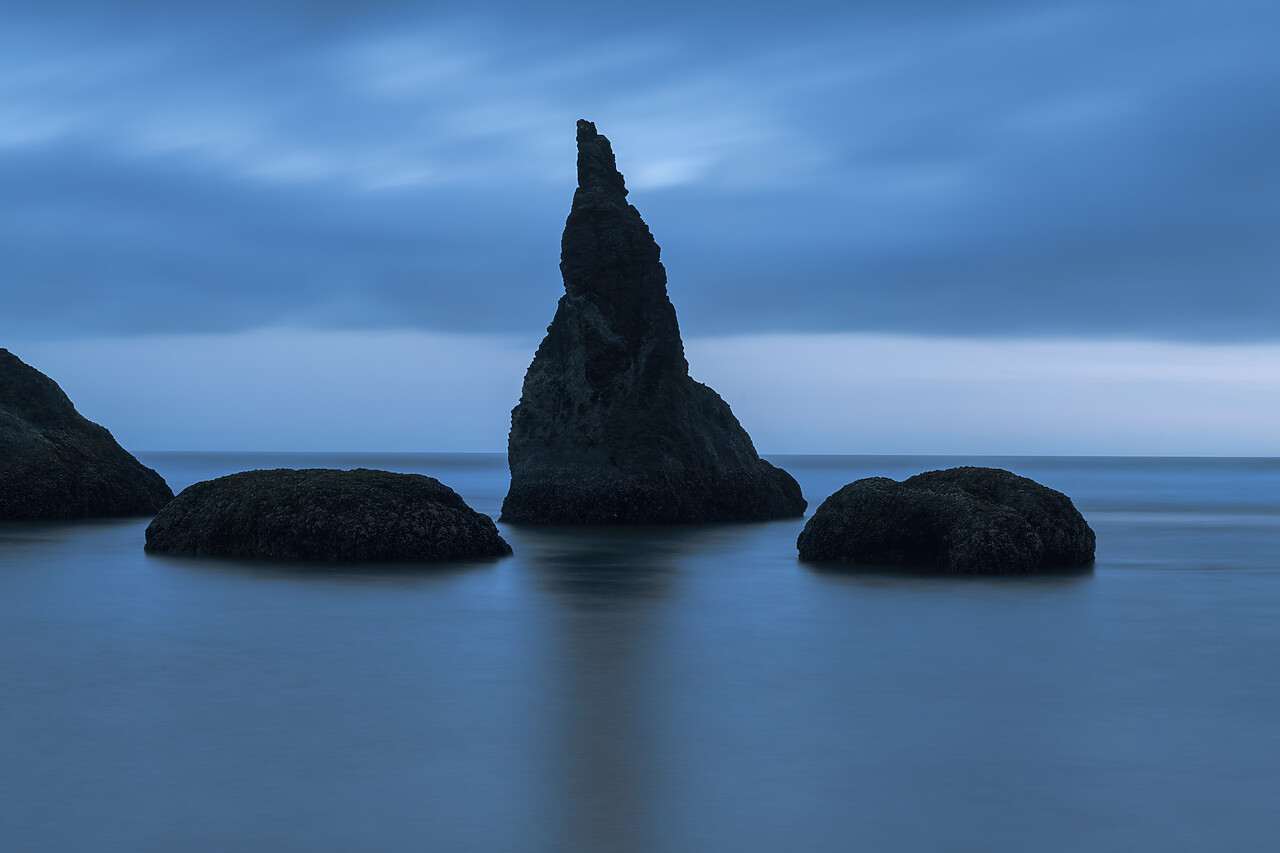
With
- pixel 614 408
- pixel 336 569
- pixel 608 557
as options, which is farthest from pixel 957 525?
pixel 614 408

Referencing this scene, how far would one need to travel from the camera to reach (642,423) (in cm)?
3606

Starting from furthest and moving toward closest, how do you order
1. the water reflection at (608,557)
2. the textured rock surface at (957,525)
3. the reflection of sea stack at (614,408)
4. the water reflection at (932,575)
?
1. the reflection of sea stack at (614,408)
2. the textured rock surface at (957,525)
3. the water reflection at (932,575)
4. the water reflection at (608,557)

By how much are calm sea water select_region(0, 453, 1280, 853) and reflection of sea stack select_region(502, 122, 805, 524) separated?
49.3 ft

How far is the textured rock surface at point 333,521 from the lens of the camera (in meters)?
22.6

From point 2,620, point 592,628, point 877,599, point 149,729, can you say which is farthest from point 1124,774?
point 2,620

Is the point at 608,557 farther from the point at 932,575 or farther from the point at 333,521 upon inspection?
the point at 932,575

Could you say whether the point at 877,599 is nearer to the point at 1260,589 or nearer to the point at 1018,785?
the point at 1260,589

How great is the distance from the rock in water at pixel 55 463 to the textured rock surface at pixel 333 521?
Result: 572 inches

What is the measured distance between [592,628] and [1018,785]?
26.5 ft

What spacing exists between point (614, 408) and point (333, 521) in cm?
1458

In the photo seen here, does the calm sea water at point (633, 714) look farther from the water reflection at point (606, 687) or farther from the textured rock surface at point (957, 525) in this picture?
the textured rock surface at point (957, 525)

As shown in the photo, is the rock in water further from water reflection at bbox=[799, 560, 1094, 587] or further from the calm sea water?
water reflection at bbox=[799, 560, 1094, 587]

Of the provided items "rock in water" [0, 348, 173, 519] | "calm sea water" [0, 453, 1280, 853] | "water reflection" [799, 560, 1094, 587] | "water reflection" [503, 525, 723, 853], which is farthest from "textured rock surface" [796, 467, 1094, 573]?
"rock in water" [0, 348, 173, 519]

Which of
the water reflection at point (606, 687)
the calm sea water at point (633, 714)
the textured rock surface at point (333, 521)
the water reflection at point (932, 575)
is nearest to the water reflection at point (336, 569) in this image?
the calm sea water at point (633, 714)
